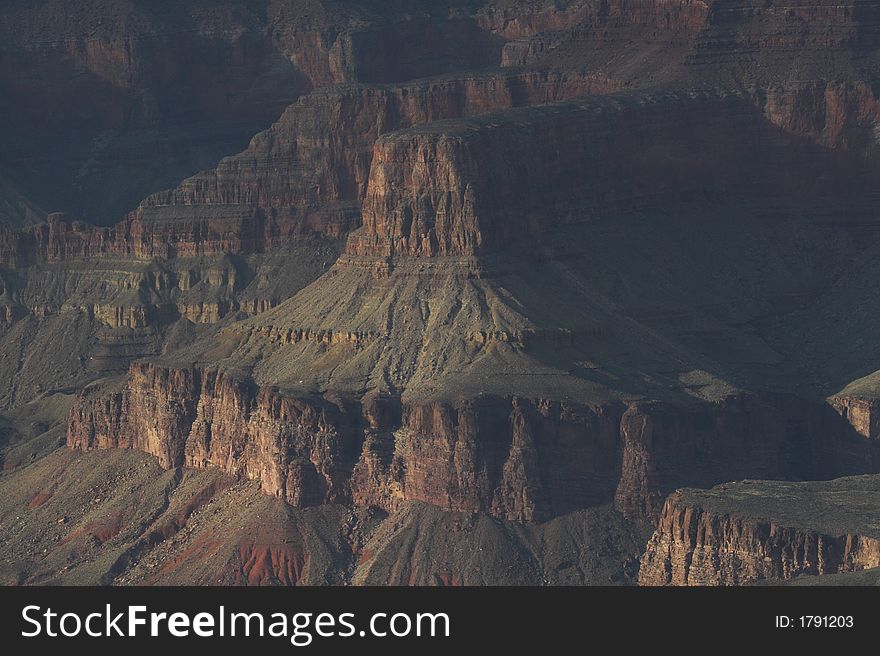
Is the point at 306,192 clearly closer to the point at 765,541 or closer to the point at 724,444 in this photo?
the point at 724,444

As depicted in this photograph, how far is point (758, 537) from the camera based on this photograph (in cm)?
13400

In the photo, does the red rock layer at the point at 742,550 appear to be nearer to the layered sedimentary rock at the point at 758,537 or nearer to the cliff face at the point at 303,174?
the layered sedimentary rock at the point at 758,537

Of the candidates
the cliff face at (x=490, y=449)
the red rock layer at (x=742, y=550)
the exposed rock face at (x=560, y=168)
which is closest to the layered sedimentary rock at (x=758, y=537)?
the red rock layer at (x=742, y=550)

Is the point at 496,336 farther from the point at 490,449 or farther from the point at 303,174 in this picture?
the point at 303,174

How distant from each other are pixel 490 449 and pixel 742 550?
1432 cm

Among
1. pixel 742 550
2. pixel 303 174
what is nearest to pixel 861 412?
pixel 742 550

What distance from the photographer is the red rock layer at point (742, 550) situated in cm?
13275

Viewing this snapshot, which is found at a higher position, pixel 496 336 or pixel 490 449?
pixel 496 336

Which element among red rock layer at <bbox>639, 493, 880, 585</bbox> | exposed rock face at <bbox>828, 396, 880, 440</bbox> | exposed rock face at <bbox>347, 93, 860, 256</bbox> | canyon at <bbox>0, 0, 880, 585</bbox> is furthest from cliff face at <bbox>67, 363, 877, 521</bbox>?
red rock layer at <bbox>639, 493, 880, 585</bbox>

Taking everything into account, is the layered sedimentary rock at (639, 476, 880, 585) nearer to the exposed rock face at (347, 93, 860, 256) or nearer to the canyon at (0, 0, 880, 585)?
the canyon at (0, 0, 880, 585)

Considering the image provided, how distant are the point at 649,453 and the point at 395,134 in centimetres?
1757

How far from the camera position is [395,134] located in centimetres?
15762

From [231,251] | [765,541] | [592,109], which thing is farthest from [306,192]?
[765,541]

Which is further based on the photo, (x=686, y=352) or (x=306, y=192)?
(x=306, y=192)
